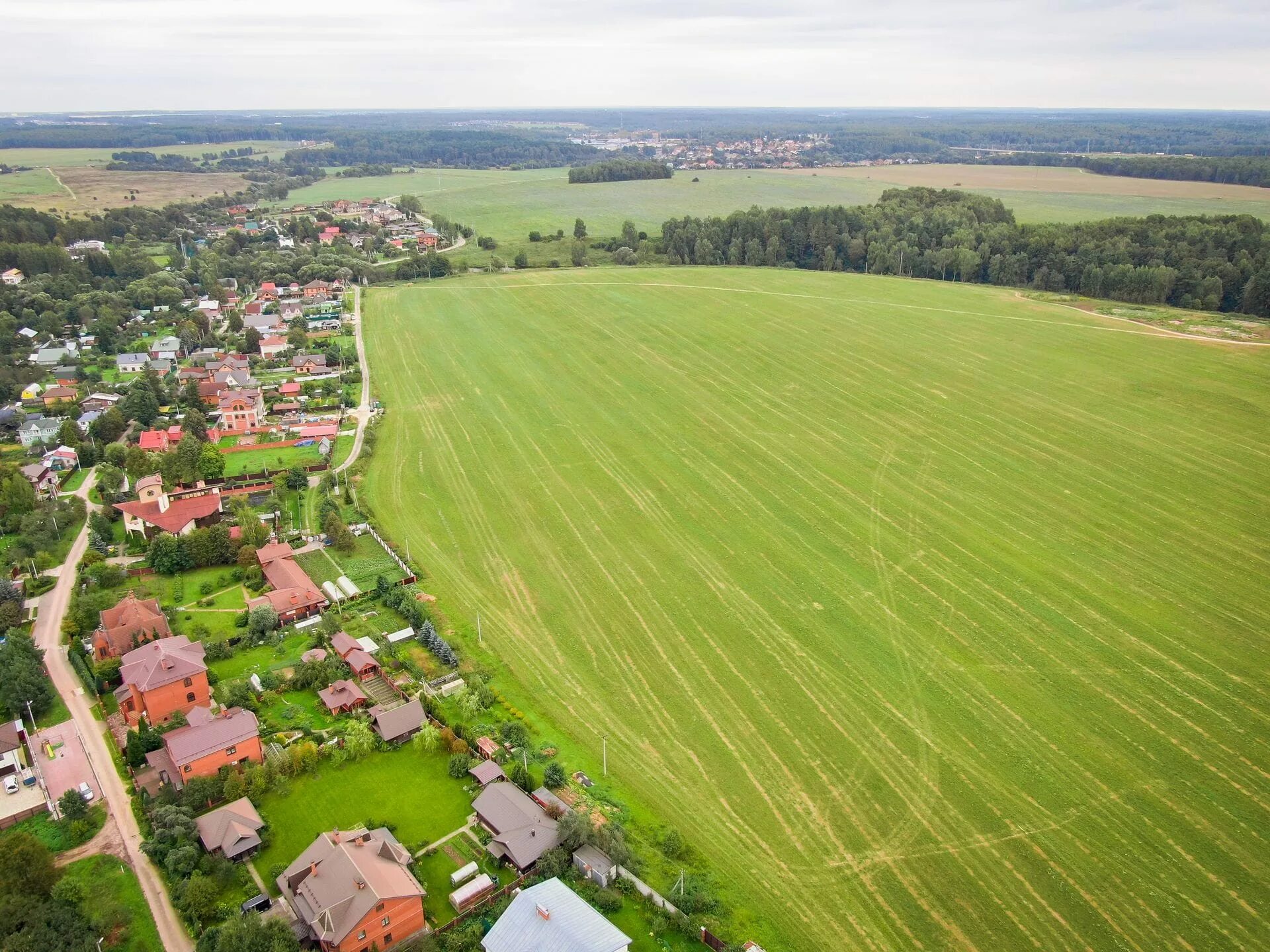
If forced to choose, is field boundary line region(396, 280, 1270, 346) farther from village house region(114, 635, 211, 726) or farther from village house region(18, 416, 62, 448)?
village house region(114, 635, 211, 726)

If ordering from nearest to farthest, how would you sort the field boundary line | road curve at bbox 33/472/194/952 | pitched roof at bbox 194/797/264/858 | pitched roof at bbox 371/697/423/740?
road curve at bbox 33/472/194/952 < pitched roof at bbox 194/797/264/858 < pitched roof at bbox 371/697/423/740 < the field boundary line

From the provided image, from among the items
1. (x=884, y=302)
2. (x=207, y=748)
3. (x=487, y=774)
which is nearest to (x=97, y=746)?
(x=207, y=748)

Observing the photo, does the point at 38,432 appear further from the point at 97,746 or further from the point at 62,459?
the point at 97,746

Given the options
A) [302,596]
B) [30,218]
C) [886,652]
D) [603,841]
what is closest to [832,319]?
[886,652]

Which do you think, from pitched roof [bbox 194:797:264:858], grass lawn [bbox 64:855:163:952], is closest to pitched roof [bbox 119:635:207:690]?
pitched roof [bbox 194:797:264:858]

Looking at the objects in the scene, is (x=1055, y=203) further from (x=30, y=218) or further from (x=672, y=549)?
(x=30, y=218)

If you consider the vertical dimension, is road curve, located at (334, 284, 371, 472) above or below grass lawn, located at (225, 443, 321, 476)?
above

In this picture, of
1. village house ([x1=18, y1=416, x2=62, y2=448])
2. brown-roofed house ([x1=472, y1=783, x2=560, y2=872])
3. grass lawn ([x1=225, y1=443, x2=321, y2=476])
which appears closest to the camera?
brown-roofed house ([x1=472, y1=783, x2=560, y2=872])
